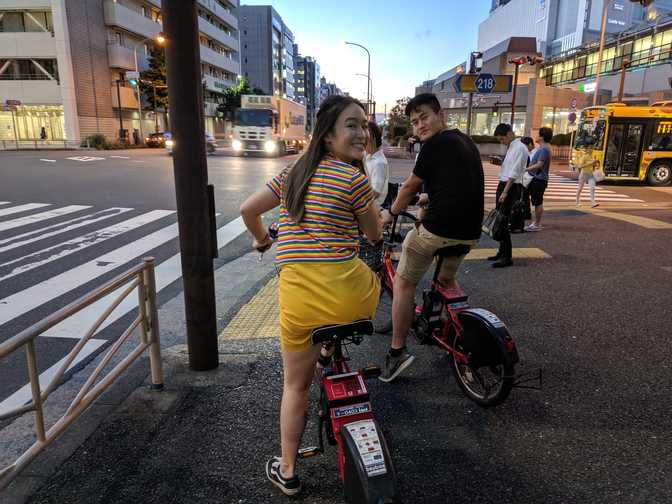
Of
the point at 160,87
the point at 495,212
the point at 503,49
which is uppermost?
the point at 503,49

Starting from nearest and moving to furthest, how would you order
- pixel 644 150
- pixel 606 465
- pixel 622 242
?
pixel 606 465 → pixel 622 242 → pixel 644 150

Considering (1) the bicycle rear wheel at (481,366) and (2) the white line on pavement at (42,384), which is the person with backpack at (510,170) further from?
(2) the white line on pavement at (42,384)

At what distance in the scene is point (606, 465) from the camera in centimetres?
272

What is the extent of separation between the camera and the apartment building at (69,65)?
41.4 meters

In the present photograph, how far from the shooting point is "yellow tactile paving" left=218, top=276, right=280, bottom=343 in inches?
177

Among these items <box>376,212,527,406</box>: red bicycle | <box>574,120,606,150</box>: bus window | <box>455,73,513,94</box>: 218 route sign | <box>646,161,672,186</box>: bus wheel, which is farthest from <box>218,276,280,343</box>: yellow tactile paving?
<box>646,161,672,186</box>: bus wheel

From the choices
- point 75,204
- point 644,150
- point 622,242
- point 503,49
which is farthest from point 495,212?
point 503,49

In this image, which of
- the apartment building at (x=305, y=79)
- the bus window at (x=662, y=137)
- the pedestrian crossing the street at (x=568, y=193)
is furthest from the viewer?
the apartment building at (x=305, y=79)

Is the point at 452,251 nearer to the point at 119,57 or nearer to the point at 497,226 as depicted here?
the point at 497,226

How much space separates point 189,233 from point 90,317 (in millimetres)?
2426

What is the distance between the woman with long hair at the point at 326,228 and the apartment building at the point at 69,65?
4368cm

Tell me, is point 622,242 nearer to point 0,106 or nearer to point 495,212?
point 495,212

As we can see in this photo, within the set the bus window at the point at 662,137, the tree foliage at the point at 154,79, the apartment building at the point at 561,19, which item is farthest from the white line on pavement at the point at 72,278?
the apartment building at the point at 561,19

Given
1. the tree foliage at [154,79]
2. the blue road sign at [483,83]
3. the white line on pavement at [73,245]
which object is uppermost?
the tree foliage at [154,79]
